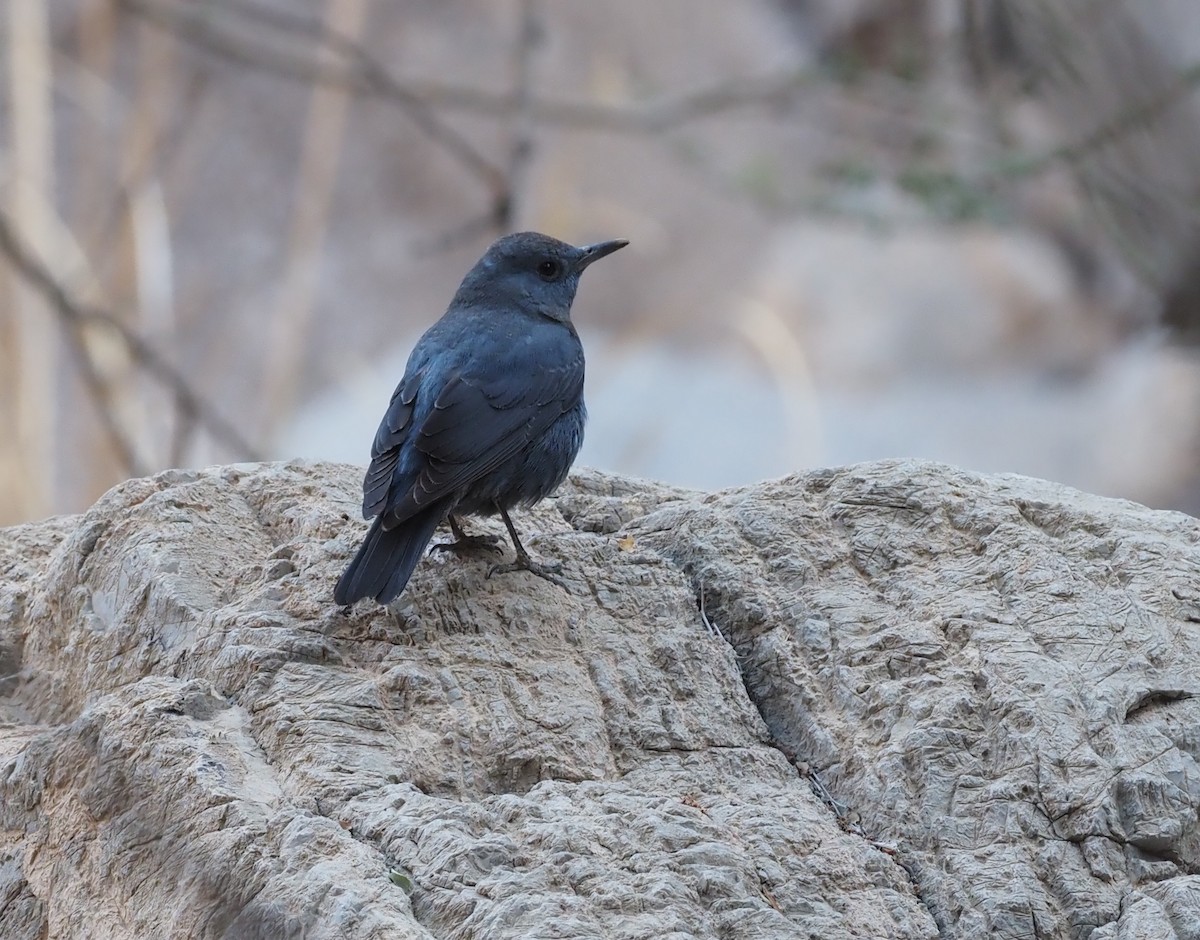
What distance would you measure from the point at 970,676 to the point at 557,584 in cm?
81

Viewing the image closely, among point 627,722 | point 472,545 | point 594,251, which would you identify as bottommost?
point 627,722

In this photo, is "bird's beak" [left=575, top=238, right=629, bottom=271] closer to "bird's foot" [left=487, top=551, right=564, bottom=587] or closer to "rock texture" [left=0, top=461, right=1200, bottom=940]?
"rock texture" [left=0, top=461, right=1200, bottom=940]

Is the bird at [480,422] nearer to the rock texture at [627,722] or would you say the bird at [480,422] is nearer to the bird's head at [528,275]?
the bird's head at [528,275]

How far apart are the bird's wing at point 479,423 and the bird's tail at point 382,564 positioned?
0.04 meters

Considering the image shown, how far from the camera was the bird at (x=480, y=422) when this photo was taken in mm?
3086

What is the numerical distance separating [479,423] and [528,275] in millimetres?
740

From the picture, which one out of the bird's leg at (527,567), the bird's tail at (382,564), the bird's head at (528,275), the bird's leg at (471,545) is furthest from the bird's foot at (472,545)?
the bird's head at (528,275)

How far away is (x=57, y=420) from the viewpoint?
33.1 feet

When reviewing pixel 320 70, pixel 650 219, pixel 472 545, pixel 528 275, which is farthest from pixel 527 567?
pixel 650 219

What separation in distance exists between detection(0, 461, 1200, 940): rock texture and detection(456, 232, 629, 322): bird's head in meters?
0.76

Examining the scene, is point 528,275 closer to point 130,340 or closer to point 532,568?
point 532,568

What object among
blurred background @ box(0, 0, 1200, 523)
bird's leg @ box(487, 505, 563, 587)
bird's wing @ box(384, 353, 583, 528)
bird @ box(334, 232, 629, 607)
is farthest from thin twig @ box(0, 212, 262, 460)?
bird's leg @ box(487, 505, 563, 587)

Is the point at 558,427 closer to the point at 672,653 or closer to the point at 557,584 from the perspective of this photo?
the point at 557,584

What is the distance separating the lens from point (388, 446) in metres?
3.37
